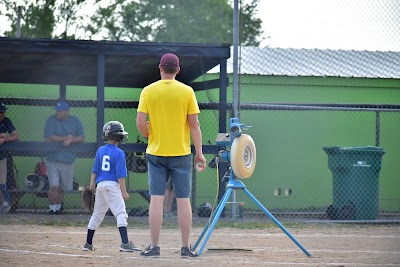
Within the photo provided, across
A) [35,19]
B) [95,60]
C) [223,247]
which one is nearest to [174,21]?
[35,19]

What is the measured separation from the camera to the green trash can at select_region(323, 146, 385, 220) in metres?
15.8

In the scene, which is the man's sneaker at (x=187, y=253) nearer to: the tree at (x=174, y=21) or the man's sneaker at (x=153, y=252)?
the man's sneaker at (x=153, y=252)

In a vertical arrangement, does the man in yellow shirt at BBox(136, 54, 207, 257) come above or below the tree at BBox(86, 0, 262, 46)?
below

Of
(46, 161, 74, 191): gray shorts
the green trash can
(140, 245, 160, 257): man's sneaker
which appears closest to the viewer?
(140, 245, 160, 257): man's sneaker

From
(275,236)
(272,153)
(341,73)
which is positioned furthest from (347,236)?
(341,73)

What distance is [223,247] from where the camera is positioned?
11211 millimetres

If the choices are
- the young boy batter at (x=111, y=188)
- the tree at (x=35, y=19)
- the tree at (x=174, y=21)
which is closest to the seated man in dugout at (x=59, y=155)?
the young boy batter at (x=111, y=188)

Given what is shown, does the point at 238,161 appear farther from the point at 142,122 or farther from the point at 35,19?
the point at 35,19

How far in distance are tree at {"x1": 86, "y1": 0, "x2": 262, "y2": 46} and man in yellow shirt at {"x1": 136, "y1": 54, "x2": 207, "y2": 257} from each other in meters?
40.0

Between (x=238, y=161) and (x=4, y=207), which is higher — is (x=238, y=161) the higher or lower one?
the higher one

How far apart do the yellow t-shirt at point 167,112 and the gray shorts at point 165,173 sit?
0.26ft

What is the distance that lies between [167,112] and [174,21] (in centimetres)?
4350

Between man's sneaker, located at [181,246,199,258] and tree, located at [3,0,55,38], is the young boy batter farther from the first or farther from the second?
tree, located at [3,0,55,38]

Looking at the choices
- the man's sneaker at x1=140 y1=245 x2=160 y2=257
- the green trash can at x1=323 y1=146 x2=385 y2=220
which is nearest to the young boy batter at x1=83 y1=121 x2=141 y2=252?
the man's sneaker at x1=140 y1=245 x2=160 y2=257
